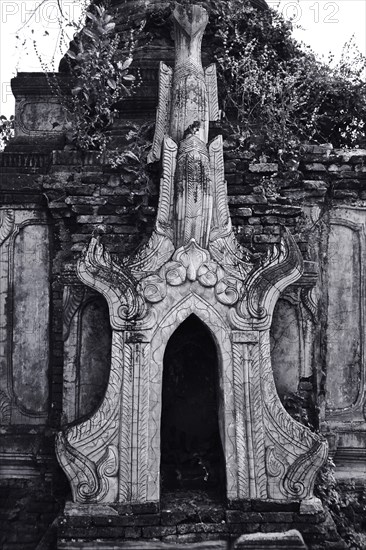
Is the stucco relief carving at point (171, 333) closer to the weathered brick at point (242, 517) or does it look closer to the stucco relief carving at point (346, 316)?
the weathered brick at point (242, 517)

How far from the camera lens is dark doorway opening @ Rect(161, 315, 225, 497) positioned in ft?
23.1

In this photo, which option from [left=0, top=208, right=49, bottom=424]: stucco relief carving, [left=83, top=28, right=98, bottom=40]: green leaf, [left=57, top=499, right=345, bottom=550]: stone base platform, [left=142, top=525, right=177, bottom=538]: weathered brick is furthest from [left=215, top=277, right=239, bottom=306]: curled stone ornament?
[left=83, top=28, right=98, bottom=40]: green leaf

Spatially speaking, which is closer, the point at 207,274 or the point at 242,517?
the point at 242,517

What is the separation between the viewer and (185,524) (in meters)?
6.23

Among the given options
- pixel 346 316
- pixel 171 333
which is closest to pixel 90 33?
pixel 171 333

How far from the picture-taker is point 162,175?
6867 mm

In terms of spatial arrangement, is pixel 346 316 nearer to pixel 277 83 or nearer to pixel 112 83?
pixel 277 83

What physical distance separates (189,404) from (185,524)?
1365mm

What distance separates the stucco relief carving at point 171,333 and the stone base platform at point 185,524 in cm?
9

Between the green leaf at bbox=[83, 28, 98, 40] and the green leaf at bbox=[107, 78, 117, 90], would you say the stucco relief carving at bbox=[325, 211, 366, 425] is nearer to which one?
the green leaf at bbox=[107, 78, 117, 90]

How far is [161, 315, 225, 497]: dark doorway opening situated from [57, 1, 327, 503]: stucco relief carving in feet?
1.74

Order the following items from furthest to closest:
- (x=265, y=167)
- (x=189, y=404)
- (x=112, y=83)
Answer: (x=112, y=83)
(x=265, y=167)
(x=189, y=404)

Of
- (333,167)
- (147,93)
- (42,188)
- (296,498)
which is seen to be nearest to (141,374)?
(296,498)

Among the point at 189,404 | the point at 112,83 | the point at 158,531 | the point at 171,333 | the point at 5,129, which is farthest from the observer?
the point at 5,129
